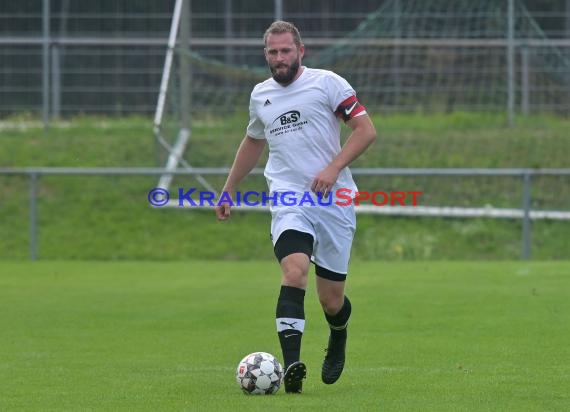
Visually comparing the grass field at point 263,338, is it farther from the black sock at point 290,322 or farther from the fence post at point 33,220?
the fence post at point 33,220

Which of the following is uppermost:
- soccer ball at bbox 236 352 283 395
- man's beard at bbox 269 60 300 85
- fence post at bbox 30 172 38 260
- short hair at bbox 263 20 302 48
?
short hair at bbox 263 20 302 48

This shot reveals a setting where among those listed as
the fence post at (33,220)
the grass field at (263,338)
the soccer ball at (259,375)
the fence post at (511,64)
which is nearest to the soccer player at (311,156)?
the soccer ball at (259,375)

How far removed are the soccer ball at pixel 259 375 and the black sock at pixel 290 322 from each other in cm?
11

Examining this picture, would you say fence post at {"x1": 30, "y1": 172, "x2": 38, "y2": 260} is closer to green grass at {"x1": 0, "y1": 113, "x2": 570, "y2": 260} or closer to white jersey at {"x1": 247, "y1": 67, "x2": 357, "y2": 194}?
green grass at {"x1": 0, "y1": 113, "x2": 570, "y2": 260}

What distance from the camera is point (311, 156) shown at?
25.2 feet

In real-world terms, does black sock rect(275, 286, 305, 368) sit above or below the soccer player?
below

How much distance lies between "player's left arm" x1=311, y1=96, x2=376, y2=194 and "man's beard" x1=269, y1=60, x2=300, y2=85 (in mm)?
334

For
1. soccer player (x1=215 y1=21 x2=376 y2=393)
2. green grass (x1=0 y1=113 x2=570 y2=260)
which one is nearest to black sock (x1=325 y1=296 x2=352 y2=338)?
soccer player (x1=215 y1=21 x2=376 y2=393)

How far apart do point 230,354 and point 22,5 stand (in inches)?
610

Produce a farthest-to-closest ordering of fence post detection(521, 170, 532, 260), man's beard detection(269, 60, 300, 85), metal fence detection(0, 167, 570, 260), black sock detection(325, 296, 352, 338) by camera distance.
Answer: fence post detection(521, 170, 532, 260), metal fence detection(0, 167, 570, 260), black sock detection(325, 296, 352, 338), man's beard detection(269, 60, 300, 85)

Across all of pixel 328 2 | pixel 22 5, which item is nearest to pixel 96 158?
pixel 22 5

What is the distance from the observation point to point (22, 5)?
23.5 metres

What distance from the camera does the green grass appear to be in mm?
19484

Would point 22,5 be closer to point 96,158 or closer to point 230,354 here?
point 96,158
